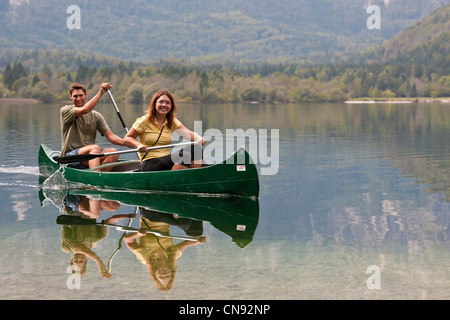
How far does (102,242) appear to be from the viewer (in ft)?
28.7

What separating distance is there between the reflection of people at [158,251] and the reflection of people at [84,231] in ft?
1.61

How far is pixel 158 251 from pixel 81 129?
18.7 ft

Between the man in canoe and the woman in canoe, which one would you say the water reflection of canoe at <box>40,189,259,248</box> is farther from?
the man in canoe

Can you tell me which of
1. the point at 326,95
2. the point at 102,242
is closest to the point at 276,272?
the point at 102,242

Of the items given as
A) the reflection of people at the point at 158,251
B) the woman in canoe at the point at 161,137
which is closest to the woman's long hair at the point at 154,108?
the woman in canoe at the point at 161,137

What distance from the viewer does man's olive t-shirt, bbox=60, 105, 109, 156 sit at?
12883 mm

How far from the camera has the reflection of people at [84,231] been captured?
7.76m

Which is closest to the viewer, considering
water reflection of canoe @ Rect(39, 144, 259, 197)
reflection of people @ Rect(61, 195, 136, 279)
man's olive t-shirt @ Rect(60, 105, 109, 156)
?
reflection of people @ Rect(61, 195, 136, 279)

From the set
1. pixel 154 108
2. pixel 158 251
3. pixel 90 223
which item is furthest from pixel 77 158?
pixel 158 251

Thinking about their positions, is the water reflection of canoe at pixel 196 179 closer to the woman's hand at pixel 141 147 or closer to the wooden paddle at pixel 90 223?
the woman's hand at pixel 141 147

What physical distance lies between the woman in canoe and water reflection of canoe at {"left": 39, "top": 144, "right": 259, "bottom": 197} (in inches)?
9.0

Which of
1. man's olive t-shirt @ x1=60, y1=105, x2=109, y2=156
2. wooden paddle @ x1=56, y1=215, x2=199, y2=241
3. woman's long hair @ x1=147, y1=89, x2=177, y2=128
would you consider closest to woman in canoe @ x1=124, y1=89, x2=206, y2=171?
woman's long hair @ x1=147, y1=89, x2=177, y2=128
